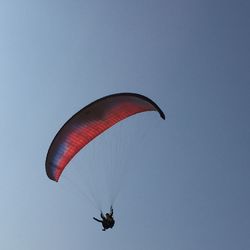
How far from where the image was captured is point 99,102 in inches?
951

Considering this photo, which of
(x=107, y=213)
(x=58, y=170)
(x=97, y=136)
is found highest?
(x=97, y=136)

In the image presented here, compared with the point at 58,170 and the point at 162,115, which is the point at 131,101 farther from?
the point at 58,170

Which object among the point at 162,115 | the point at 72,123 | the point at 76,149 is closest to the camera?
the point at 162,115

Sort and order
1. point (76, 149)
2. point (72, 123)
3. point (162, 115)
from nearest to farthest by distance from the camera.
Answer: point (162, 115) < point (72, 123) < point (76, 149)

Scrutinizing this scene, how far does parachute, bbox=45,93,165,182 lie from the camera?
24.0 meters

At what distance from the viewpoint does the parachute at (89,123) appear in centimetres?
2405

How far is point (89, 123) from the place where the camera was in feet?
83.2

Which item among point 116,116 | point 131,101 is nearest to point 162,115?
point 131,101

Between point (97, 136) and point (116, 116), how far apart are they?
5.68ft

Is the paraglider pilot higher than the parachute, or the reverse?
the parachute

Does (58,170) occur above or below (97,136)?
below

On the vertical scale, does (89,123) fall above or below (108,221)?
above

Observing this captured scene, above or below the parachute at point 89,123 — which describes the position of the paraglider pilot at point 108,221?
below

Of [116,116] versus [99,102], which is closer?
[99,102]
